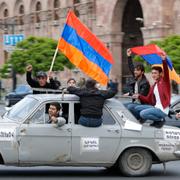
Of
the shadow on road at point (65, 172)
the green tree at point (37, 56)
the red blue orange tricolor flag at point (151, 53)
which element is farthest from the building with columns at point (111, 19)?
the shadow on road at point (65, 172)

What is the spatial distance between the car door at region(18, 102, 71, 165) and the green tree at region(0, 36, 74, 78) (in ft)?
125

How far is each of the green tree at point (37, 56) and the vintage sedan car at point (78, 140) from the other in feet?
124

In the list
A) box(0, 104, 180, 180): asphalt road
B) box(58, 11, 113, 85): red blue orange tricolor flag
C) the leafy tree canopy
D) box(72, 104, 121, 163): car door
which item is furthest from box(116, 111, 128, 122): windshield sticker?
the leafy tree canopy

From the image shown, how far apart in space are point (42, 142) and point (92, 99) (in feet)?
3.51

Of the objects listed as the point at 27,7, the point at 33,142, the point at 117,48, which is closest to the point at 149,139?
the point at 33,142

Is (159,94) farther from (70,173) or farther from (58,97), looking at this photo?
(70,173)

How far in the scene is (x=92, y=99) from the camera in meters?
11.9

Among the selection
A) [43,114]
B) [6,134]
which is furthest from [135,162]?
[6,134]

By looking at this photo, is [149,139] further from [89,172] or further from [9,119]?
[9,119]

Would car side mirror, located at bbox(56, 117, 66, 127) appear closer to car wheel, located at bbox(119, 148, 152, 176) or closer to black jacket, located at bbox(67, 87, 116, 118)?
black jacket, located at bbox(67, 87, 116, 118)

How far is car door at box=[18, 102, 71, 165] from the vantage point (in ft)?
Result: 37.9

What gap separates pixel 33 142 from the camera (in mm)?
11562

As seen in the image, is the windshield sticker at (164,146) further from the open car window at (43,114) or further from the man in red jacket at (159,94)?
the open car window at (43,114)

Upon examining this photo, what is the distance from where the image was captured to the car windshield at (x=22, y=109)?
465 inches
